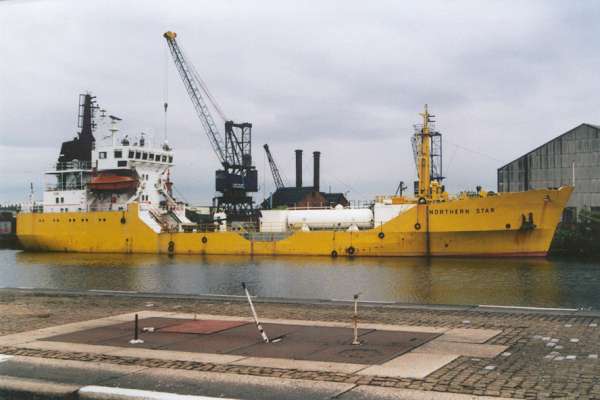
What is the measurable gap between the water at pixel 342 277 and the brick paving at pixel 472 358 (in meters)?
9.32

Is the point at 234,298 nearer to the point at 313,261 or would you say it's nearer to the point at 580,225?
the point at 313,261

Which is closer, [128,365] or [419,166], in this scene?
[128,365]

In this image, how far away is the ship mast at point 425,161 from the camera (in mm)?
44906

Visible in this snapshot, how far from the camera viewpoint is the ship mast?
44.9 metres

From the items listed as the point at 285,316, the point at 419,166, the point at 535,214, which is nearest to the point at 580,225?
the point at 535,214

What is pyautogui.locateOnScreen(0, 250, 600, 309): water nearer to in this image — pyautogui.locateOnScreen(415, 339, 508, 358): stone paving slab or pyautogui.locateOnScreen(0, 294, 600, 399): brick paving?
pyautogui.locateOnScreen(0, 294, 600, 399): brick paving

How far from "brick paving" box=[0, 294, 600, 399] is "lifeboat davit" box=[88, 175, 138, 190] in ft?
122

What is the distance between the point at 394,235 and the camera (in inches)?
1697

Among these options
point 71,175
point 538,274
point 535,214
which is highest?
point 71,175

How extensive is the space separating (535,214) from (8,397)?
3758 centimetres

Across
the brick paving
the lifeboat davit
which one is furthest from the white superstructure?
the brick paving

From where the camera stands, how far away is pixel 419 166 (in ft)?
153

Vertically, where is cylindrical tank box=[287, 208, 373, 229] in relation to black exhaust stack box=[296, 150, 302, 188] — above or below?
below

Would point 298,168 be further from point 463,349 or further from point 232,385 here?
point 232,385
